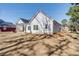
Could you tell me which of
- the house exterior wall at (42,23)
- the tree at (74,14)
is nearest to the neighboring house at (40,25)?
the house exterior wall at (42,23)

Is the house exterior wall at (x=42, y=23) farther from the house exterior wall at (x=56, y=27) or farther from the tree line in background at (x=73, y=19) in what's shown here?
the tree line in background at (x=73, y=19)

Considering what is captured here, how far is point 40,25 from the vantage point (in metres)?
2.29

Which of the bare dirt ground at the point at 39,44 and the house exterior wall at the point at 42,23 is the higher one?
the house exterior wall at the point at 42,23

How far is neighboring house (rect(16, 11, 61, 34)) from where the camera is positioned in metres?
2.28

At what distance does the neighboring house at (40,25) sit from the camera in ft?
7.49

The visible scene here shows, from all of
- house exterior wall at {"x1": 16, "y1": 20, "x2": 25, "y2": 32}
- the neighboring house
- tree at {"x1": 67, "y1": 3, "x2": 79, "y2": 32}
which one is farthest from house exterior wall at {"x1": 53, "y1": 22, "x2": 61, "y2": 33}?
house exterior wall at {"x1": 16, "y1": 20, "x2": 25, "y2": 32}

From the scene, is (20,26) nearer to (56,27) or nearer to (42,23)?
(42,23)

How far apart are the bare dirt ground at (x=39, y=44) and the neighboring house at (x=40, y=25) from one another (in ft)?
0.16

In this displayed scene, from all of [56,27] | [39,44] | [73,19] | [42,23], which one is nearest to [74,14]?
[73,19]

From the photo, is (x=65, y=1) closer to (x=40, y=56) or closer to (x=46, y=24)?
(x=46, y=24)

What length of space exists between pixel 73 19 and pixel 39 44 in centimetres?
41

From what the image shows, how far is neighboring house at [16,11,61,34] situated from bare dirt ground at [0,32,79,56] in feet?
0.16

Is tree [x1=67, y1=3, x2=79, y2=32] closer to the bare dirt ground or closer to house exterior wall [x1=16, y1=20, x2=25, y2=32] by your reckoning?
the bare dirt ground

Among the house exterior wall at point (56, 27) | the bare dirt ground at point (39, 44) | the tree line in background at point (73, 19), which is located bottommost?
the bare dirt ground at point (39, 44)
